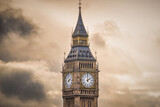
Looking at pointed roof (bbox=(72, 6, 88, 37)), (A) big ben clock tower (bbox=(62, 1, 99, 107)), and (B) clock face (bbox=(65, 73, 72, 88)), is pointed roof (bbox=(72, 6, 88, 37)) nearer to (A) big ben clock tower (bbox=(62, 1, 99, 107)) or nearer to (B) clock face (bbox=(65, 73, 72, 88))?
(A) big ben clock tower (bbox=(62, 1, 99, 107))

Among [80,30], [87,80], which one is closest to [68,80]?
[87,80]

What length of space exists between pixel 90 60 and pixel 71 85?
688 cm

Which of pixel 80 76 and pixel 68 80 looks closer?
pixel 80 76

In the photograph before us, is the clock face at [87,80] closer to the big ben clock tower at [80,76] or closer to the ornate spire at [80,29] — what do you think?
the big ben clock tower at [80,76]

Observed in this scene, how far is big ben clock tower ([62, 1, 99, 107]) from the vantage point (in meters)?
183

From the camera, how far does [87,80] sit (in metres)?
184

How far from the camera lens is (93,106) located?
184 meters

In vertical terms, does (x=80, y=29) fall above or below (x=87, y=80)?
above

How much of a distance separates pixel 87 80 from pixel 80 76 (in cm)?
183

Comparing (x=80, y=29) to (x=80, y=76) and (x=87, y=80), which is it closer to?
(x=80, y=76)

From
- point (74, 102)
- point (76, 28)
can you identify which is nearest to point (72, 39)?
point (76, 28)

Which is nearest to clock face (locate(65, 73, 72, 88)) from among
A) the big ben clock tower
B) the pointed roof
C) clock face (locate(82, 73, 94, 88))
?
the big ben clock tower

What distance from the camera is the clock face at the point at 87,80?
7215 inches

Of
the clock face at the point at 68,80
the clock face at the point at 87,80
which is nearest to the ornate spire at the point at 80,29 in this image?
the clock face at the point at 87,80
